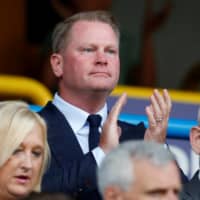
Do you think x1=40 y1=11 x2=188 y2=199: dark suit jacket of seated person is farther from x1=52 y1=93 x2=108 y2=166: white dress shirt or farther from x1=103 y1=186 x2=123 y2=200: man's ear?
x1=103 y1=186 x2=123 y2=200: man's ear

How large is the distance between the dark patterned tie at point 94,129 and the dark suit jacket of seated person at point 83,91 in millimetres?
21

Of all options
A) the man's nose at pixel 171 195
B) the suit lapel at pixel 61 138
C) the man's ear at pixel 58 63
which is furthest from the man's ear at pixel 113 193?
the man's ear at pixel 58 63

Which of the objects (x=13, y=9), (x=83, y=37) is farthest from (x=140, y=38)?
(x=83, y=37)

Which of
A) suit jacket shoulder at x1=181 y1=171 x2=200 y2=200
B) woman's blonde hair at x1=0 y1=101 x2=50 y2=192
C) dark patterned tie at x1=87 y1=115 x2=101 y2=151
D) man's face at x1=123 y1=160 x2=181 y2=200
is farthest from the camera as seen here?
dark patterned tie at x1=87 y1=115 x2=101 y2=151

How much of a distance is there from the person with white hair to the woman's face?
0.42 m

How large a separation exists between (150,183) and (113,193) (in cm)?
13

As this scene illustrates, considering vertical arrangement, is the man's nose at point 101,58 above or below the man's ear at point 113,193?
above

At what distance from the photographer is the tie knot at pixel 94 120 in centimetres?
504

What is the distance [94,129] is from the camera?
5027mm

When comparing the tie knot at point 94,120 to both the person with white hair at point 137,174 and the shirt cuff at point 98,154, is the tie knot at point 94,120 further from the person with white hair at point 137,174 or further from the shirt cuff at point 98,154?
the person with white hair at point 137,174

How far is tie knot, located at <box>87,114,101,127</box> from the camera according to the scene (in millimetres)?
5035

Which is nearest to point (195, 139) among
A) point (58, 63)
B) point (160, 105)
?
point (160, 105)

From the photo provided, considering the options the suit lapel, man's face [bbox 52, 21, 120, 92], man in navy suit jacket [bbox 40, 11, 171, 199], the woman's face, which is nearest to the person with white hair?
the woman's face

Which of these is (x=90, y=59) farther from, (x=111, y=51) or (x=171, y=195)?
(x=171, y=195)
